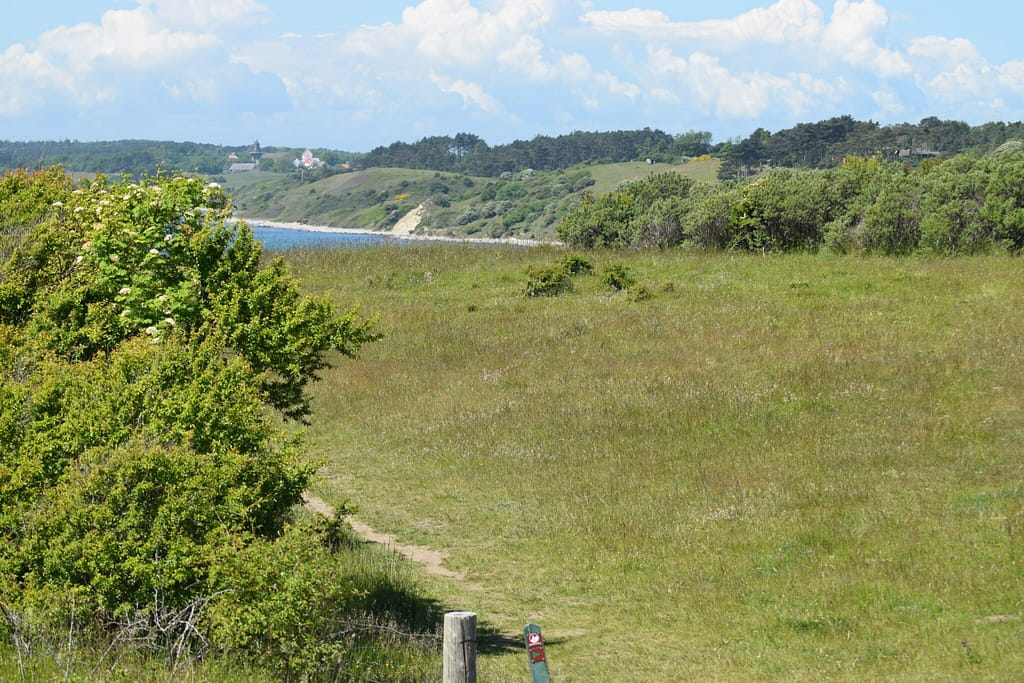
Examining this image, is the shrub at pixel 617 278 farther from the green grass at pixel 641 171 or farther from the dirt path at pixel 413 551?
the green grass at pixel 641 171

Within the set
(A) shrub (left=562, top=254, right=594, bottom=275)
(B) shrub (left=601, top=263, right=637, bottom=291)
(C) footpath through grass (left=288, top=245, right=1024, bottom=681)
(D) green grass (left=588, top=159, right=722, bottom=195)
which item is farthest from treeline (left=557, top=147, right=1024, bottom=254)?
(D) green grass (left=588, top=159, right=722, bottom=195)

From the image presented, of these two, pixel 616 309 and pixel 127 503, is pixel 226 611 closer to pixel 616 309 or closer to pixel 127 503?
pixel 127 503

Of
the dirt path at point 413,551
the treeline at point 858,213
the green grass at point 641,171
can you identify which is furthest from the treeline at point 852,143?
the dirt path at point 413,551

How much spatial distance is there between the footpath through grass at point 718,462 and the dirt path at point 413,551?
0.34 m

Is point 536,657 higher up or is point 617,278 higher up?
point 617,278

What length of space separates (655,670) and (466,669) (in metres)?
5.11

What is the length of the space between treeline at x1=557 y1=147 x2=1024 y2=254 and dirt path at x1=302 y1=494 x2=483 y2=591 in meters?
26.9

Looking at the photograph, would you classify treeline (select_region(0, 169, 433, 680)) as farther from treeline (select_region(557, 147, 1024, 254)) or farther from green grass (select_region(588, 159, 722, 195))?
green grass (select_region(588, 159, 722, 195))

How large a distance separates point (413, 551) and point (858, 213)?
96.3 feet

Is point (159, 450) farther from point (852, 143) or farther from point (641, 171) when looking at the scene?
point (641, 171)

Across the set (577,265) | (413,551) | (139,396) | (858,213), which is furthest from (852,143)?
(139,396)

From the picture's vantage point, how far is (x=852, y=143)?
140000mm

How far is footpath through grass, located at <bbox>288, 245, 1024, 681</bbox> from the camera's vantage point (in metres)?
12.4

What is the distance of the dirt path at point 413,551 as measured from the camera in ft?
51.8
